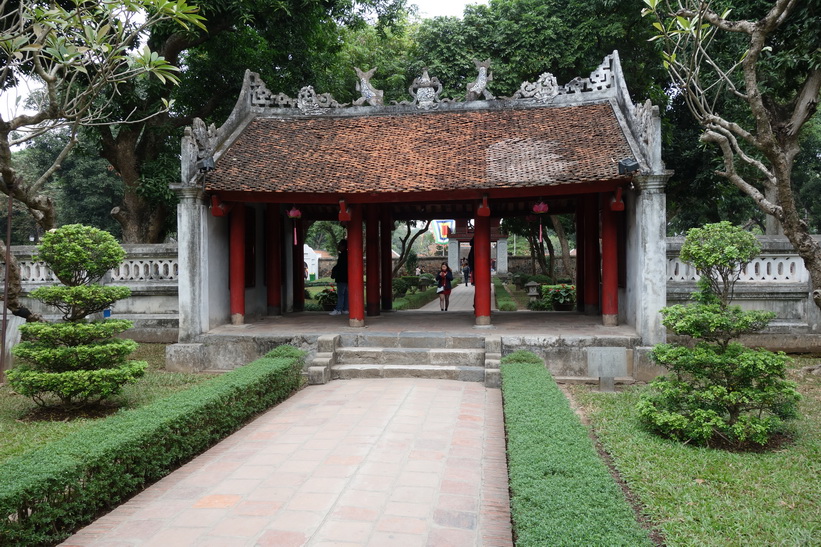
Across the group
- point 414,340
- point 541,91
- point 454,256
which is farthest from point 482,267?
point 454,256

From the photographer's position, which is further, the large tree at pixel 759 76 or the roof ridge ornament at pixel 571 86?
the roof ridge ornament at pixel 571 86

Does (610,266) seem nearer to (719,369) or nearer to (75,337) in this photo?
(719,369)

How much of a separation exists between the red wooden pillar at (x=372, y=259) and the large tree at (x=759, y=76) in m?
6.78

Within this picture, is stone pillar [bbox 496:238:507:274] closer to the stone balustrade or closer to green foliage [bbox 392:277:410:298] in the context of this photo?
green foliage [bbox 392:277:410:298]

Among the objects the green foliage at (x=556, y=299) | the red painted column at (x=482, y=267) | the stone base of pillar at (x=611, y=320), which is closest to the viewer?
the stone base of pillar at (x=611, y=320)

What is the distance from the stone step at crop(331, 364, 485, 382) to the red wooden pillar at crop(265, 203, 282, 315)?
14.8ft

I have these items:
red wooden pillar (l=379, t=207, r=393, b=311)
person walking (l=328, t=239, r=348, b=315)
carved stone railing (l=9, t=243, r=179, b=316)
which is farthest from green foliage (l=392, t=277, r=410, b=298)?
carved stone railing (l=9, t=243, r=179, b=316)

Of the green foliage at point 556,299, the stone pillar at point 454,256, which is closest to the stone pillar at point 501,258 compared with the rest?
the stone pillar at point 454,256

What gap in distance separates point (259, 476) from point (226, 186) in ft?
20.8

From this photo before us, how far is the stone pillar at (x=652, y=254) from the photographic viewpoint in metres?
9.22

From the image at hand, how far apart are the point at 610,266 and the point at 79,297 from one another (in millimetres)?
8362

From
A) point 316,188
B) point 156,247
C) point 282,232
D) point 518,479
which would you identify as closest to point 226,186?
point 316,188

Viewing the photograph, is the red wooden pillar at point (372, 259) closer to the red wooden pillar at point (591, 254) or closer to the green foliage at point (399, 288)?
the red wooden pillar at point (591, 254)

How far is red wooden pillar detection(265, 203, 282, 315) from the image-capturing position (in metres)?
13.5
